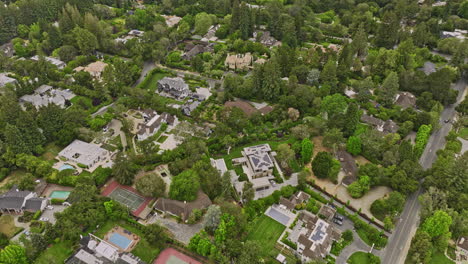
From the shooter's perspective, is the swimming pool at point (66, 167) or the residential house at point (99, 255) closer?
the residential house at point (99, 255)

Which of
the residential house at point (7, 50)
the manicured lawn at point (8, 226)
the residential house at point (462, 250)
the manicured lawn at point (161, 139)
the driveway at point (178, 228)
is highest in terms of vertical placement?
the residential house at point (7, 50)

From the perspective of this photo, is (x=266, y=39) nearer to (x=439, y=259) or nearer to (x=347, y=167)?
(x=347, y=167)

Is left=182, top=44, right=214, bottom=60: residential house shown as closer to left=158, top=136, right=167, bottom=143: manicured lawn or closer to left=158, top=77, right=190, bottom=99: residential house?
left=158, top=77, right=190, bottom=99: residential house

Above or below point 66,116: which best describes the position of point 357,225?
below

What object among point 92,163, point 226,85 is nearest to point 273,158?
point 226,85

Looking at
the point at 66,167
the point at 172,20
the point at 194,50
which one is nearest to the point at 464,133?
the point at 194,50

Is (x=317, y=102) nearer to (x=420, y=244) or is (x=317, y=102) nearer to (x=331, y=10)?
(x=420, y=244)

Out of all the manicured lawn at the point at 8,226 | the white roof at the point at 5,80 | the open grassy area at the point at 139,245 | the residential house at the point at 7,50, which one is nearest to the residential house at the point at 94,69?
the white roof at the point at 5,80

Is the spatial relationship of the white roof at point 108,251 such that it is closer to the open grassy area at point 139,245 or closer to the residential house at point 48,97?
the open grassy area at point 139,245
